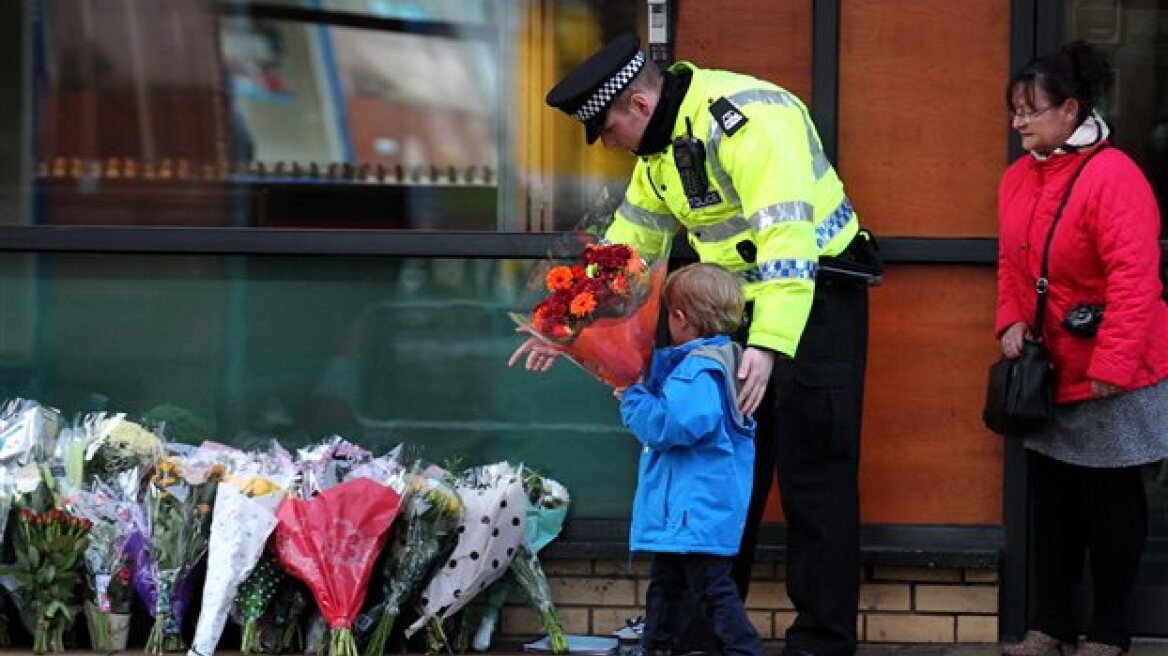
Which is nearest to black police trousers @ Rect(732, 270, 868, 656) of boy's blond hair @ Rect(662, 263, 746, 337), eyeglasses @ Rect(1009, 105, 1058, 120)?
boy's blond hair @ Rect(662, 263, 746, 337)

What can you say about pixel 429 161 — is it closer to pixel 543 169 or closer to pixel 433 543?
pixel 543 169

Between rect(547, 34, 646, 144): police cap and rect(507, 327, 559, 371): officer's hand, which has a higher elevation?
rect(547, 34, 646, 144): police cap

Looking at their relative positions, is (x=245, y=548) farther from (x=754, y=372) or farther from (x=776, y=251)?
(x=776, y=251)

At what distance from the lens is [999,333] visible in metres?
5.96

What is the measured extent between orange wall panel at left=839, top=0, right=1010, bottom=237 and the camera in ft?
1.89

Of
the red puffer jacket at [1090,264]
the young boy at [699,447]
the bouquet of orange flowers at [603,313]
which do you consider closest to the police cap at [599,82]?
the bouquet of orange flowers at [603,313]

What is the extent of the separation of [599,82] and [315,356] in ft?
5.64

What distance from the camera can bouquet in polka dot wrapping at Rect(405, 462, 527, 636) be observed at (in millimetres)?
6062

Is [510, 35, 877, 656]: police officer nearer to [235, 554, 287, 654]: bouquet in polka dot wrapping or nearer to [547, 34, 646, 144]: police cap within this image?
[547, 34, 646, 144]: police cap

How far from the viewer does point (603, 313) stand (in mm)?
5246

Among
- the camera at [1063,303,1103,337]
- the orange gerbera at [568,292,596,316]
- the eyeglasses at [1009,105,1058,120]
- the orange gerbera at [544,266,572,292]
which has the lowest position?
the camera at [1063,303,1103,337]

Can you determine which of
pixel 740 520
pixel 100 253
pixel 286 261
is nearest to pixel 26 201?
pixel 100 253

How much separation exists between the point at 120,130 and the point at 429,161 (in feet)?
3.27

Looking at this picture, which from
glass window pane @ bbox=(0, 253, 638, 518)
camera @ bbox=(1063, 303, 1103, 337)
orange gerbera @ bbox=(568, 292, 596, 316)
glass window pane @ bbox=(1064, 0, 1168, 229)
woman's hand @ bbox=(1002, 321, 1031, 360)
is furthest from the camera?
glass window pane @ bbox=(0, 253, 638, 518)
